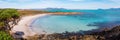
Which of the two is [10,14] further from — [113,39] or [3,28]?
[113,39]

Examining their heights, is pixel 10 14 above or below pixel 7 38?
below

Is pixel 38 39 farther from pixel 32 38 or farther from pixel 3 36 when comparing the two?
pixel 3 36

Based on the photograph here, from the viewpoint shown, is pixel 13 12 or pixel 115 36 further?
pixel 13 12

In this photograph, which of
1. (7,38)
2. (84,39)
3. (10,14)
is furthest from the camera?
(10,14)

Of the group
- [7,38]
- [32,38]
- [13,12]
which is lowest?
[32,38]

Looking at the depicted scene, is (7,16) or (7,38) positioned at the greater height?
(7,38)

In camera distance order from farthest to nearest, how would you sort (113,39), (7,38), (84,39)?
(84,39) → (113,39) → (7,38)

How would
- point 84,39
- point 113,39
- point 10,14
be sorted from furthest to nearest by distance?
point 10,14 < point 84,39 < point 113,39

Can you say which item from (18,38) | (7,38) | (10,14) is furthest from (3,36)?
(10,14)

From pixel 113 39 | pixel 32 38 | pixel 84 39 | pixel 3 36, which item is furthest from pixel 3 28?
pixel 3 36
